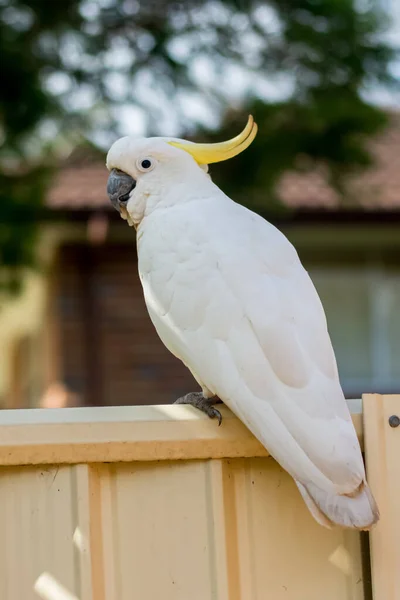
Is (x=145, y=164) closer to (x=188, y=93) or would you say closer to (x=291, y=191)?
(x=188, y=93)

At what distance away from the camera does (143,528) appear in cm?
136

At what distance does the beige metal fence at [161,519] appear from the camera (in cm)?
134

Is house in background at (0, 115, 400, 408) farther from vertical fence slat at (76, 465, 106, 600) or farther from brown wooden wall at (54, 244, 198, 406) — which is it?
vertical fence slat at (76, 465, 106, 600)

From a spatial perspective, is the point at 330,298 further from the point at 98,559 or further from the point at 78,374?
the point at 98,559

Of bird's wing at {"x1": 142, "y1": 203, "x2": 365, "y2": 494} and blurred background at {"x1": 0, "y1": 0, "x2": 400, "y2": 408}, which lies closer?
bird's wing at {"x1": 142, "y1": 203, "x2": 365, "y2": 494}

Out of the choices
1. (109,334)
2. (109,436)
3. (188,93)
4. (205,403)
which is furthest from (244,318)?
(109,334)

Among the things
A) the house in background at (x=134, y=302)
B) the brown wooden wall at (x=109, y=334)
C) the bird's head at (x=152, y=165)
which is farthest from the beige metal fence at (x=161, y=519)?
the brown wooden wall at (x=109, y=334)

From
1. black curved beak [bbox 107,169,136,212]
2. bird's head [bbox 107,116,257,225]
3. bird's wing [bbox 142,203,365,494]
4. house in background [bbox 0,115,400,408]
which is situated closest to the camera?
bird's wing [bbox 142,203,365,494]

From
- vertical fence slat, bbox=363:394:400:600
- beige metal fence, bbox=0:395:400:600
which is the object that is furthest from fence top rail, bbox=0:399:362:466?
vertical fence slat, bbox=363:394:400:600

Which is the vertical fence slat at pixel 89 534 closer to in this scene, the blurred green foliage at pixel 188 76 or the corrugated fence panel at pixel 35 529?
the corrugated fence panel at pixel 35 529

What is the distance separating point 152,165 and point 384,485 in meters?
1.12

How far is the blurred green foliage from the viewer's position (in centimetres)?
488

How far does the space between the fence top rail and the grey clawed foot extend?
0.04 m

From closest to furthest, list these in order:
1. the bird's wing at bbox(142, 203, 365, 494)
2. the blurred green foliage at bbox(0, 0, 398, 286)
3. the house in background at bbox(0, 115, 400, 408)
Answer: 1. the bird's wing at bbox(142, 203, 365, 494)
2. the blurred green foliage at bbox(0, 0, 398, 286)
3. the house in background at bbox(0, 115, 400, 408)
